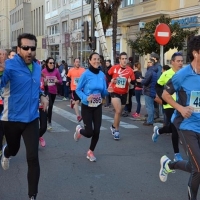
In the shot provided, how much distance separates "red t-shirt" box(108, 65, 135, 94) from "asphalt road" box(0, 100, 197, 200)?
1.12 metres

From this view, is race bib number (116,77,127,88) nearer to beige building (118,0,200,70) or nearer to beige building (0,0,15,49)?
beige building (118,0,200,70)

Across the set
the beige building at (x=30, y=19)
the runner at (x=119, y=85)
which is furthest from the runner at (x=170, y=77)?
the beige building at (x=30, y=19)

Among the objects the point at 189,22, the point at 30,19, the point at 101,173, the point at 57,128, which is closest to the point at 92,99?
the point at 101,173

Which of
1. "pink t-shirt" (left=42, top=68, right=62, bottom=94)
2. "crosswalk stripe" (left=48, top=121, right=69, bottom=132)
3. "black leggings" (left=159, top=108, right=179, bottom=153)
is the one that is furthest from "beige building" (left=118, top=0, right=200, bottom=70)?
"black leggings" (left=159, top=108, right=179, bottom=153)

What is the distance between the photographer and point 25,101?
4.12 m

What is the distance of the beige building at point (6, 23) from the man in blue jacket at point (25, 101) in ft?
261

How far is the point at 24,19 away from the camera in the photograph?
6431cm

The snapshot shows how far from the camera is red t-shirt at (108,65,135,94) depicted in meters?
8.44

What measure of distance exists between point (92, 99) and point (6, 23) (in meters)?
82.2

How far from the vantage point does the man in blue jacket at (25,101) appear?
407cm

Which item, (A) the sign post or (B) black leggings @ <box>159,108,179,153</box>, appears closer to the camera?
(B) black leggings @ <box>159,108,179,153</box>

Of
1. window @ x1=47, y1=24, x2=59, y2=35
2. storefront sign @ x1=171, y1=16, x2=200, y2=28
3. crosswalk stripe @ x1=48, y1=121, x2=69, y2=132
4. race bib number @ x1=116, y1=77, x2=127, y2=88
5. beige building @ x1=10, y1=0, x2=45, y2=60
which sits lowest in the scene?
crosswalk stripe @ x1=48, y1=121, x2=69, y2=132

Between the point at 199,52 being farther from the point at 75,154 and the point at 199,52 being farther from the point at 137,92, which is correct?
the point at 137,92

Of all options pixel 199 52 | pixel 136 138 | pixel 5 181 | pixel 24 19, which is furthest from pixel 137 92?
pixel 24 19
